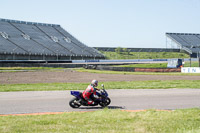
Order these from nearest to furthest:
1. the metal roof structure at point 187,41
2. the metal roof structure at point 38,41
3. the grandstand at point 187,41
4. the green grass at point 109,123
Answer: the green grass at point 109,123
the metal roof structure at point 38,41
the grandstand at point 187,41
the metal roof structure at point 187,41

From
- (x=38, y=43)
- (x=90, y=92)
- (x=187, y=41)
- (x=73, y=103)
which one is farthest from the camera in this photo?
(x=187, y=41)

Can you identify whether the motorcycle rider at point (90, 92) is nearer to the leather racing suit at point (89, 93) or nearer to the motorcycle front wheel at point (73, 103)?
the leather racing suit at point (89, 93)

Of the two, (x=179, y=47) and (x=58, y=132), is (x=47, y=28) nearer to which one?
(x=179, y=47)

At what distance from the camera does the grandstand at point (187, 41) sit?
306 feet

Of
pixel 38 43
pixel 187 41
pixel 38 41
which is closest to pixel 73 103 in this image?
pixel 38 43

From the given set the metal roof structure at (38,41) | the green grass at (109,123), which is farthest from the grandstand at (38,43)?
the green grass at (109,123)

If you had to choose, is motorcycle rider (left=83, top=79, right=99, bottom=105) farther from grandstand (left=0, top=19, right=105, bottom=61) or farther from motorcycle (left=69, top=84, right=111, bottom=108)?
grandstand (left=0, top=19, right=105, bottom=61)

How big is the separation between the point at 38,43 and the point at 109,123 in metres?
70.3

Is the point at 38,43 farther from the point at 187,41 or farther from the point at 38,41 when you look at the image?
the point at 187,41

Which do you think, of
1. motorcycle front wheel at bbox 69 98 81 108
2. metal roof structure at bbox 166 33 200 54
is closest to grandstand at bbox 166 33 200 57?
metal roof structure at bbox 166 33 200 54

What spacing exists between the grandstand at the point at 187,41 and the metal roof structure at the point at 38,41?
30.6 metres

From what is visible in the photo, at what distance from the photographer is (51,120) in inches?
333

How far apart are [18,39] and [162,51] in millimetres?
44025

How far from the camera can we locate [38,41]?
255ft
